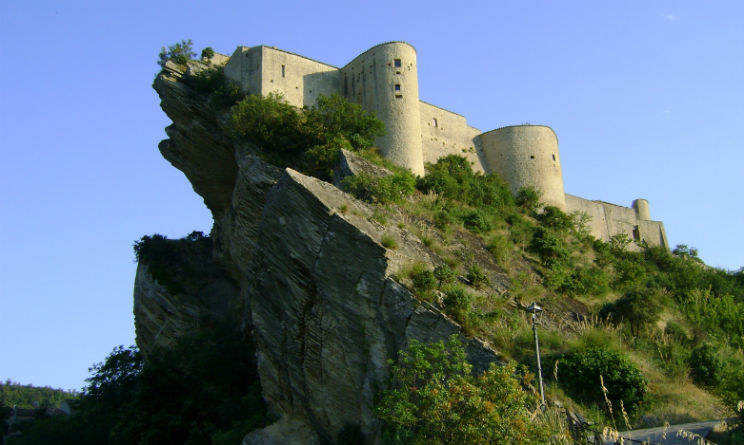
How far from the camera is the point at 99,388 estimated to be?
34.7 meters

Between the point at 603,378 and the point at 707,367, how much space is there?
9.57 feet

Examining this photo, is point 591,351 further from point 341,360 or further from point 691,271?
point 691,271

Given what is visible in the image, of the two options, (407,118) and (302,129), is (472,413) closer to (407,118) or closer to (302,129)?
→ (302,129)

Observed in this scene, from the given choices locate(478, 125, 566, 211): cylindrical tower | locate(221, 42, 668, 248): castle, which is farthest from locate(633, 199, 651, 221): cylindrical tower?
locate(478, 125, 566, 211): cylindrical tower

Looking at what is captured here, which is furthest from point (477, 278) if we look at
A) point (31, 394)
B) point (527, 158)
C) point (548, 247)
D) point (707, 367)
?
point (31, 394)

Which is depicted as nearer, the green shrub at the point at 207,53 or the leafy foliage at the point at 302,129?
the leafy foliage at the point at 302,129

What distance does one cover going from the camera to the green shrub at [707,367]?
1683 centimetres

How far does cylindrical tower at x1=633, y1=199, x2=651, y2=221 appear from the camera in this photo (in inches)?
1830

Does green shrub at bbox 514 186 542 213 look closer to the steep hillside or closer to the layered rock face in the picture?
the steep hillside

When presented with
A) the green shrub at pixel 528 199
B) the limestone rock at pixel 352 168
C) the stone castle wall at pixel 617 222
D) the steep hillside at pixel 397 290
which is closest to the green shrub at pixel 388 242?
the steep hillside at pixel 397 290

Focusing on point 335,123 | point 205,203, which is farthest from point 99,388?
point 335,123

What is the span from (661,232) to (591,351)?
30.6m

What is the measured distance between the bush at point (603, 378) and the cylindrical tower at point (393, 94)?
16.0 meters

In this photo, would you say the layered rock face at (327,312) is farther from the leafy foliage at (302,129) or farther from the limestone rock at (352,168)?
the leafy foliage at (302,129)
